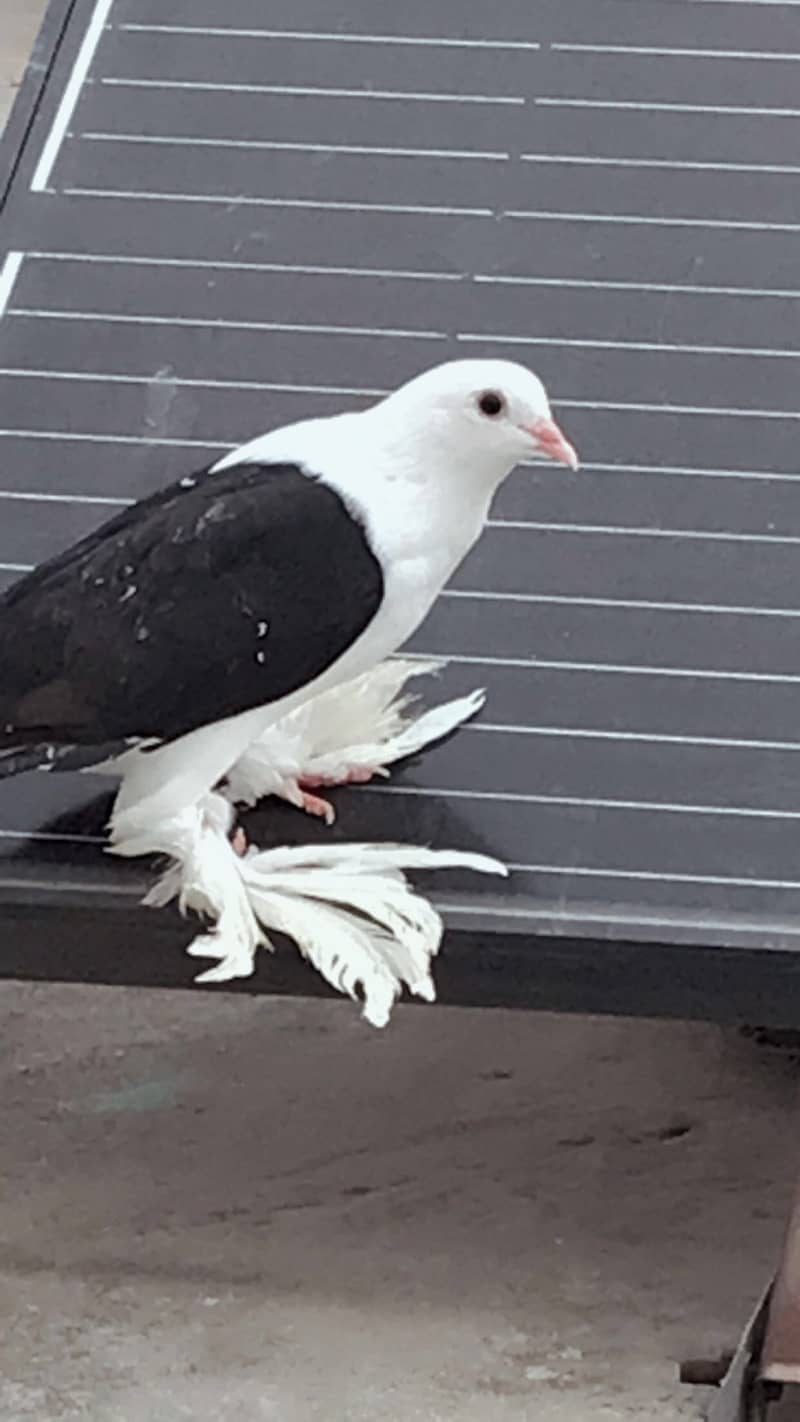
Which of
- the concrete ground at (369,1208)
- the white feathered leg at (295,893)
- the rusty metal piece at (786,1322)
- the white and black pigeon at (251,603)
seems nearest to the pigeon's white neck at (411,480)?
the white and black pigeon at (251,603)

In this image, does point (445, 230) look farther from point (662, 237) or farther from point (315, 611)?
point (315, 611)

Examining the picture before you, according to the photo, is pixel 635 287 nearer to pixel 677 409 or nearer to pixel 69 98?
pixel 677 409

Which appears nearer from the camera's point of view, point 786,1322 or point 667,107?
point 786,1322

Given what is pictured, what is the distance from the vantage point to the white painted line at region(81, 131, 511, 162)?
65.6 inches

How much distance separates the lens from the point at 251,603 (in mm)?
1163

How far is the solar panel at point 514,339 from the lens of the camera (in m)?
1.29

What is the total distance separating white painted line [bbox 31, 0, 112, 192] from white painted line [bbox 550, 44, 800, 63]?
31 centimetres

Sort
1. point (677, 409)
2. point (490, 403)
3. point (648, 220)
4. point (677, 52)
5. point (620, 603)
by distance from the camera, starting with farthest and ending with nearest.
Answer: point (677, 52) → point (648, 220) → point (677, 409) → point (620, 603) → point (490, 403)

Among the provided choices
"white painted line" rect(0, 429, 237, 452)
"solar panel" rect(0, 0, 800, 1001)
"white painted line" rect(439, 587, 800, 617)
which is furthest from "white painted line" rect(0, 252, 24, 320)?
"white painted line" rect(439, 587, 800, 617)

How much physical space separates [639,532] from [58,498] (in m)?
0.33

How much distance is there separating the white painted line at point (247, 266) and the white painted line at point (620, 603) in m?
0.27

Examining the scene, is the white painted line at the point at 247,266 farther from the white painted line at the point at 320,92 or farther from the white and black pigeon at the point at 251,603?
the white and black pigeon at the point at 251,603

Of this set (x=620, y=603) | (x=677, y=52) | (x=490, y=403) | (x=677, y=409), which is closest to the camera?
(x=490, y=403)

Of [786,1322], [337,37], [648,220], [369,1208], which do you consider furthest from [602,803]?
[337,37]
